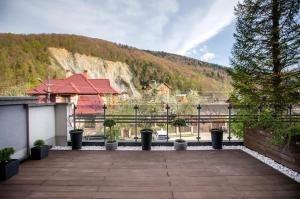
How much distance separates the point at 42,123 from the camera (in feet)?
17.8

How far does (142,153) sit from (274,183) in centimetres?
267

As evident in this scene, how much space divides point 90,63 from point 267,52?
4040 cm

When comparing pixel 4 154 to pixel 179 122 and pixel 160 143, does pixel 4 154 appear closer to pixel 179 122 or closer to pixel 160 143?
pixel 160 143

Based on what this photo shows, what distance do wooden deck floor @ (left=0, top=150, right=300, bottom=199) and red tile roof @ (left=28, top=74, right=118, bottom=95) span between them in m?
16.5

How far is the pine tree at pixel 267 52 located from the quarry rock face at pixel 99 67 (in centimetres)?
3552

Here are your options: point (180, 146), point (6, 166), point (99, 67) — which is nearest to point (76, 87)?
point (180, 146)

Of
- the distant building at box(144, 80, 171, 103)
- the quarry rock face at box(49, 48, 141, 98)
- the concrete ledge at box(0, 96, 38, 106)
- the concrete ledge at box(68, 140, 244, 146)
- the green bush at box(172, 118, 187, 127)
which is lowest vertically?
the concrete ledge at box(68, 140, 244, 146)

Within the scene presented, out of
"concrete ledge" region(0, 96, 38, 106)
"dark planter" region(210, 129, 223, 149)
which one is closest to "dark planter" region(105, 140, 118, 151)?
"concrete ledge" region(0, 96, 38, 106)

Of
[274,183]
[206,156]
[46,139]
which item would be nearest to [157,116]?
[206,156]

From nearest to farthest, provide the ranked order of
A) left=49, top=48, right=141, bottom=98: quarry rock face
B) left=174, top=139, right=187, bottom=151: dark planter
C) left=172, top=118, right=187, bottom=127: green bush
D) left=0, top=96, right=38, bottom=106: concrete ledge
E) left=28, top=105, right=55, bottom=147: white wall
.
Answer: left=0, top=96, right=38, bottom=106: concrete ledge < left=28, top=105, right=55, bottom=147: white wall < left=174, top=139, right=187, bottom=151: dark planter < left=172, top=118, right=187, bottom=127: green bush < left=49, top=48, right=141, bottom=98: quarry rock face

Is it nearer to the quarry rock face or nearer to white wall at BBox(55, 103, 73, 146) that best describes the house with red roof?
white wall at BBox(55, 103, 73, 146)

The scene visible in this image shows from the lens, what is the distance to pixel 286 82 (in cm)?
514

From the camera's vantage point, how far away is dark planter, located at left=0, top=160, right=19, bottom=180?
3.50 m

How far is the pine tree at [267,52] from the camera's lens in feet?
16.6
